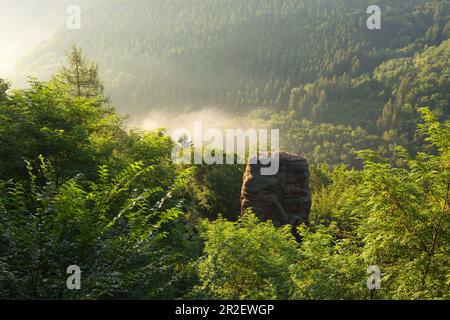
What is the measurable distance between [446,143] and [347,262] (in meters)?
3.89

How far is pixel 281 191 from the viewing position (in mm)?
28422

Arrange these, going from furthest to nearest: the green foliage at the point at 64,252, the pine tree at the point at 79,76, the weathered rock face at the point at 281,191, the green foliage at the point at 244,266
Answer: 1. the pine tree at the point at 79,76
2. the weathered rock face at the point at 281,191
3. the green foliage at the point at 244,266
4. the green foliage at the point at 64,252

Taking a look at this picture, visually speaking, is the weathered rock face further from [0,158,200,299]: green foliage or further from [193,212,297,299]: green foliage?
[0,158,200,299]: green foliage

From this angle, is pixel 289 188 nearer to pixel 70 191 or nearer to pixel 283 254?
pixel 283 254

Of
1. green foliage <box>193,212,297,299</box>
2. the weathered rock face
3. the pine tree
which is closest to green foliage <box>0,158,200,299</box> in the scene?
green foliage <box>193,212,297,299</box>

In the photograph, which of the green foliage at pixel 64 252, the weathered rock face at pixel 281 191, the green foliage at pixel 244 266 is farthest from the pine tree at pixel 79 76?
the green foliage at pixel 64 252

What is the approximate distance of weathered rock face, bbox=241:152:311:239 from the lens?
2806cm

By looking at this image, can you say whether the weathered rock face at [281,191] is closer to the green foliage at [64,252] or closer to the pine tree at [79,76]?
the pine tree at [79,76]

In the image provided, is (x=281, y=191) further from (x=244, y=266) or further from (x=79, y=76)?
(x=79, y=76)

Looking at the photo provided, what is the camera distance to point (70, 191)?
7000 mm

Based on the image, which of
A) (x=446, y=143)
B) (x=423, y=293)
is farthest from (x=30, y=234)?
(x=446, y=143)

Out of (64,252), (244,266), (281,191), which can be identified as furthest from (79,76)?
(64,252)

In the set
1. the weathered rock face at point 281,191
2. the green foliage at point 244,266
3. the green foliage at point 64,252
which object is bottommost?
the weathered rock face at point 281,191

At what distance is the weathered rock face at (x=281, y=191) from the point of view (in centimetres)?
2806
